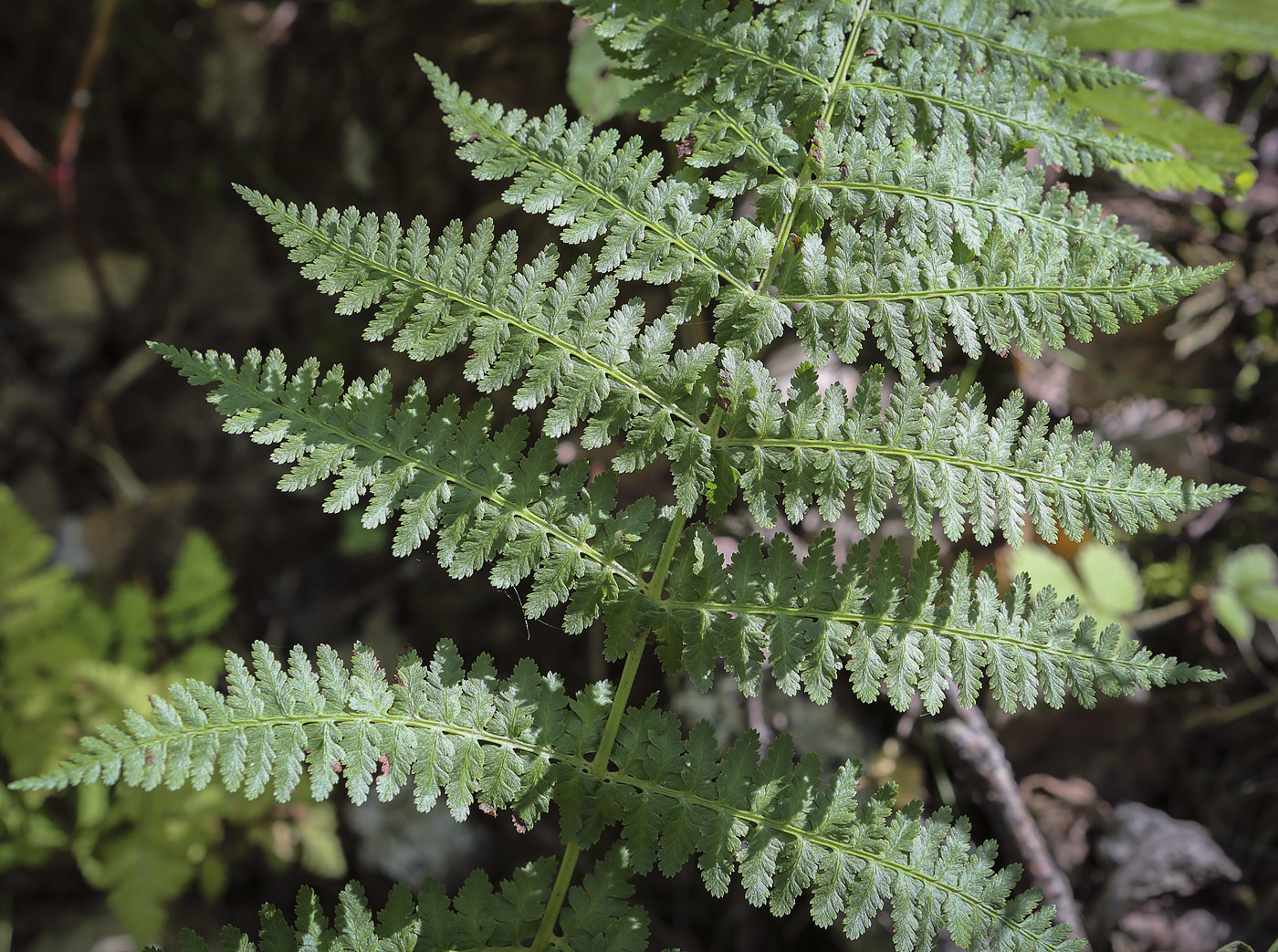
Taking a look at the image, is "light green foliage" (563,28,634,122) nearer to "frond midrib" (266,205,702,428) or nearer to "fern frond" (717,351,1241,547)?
"frond midrib" (266,205,702,428)

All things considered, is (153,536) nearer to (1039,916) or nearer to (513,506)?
(513,506)

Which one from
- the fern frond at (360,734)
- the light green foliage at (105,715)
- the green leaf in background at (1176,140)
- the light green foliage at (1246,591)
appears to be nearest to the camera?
the fern frond at (360,734)

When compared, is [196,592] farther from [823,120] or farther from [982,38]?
[982,38]

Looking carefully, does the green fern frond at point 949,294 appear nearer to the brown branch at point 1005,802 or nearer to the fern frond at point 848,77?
the fern frond at point 848,77

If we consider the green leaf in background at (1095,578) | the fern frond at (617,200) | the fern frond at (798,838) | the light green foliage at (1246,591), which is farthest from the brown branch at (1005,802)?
the fern frond at (617,200)

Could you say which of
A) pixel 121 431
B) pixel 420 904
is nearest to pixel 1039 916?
pixel 420 904
